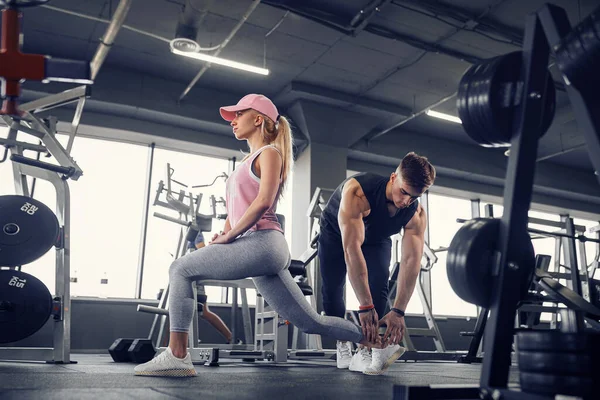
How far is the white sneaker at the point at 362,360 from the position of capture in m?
2.55

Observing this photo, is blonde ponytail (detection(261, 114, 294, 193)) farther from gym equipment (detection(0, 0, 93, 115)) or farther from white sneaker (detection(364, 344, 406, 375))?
gym equipment (detection(0, 0, 93, 115))

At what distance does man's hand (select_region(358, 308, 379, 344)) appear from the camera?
7.22 feet

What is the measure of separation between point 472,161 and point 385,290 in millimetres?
7075

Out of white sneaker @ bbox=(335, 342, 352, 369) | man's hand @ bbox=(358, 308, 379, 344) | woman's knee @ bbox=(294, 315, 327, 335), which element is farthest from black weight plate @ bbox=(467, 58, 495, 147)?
white sneaker @ bbox=(335, 342, 352, 369)

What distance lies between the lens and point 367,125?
8141 millimetres

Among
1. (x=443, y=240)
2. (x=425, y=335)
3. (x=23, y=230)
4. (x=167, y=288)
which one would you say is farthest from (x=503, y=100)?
(x=443, y=240)

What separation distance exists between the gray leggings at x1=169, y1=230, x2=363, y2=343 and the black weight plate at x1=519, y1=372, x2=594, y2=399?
0.94 m

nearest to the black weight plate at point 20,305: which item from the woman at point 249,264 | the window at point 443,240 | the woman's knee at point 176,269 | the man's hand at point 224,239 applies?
the woman at point 249,264

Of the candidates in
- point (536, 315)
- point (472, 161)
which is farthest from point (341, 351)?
point (472, 161)

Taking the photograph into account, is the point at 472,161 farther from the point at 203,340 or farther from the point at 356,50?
the point at 203,340

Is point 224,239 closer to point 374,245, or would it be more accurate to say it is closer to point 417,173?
point 417,173

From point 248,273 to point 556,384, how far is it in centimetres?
110

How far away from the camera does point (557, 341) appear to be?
1089 millimetres

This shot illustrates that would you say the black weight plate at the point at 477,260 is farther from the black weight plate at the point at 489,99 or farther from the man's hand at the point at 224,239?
the man's hand at the point at 224,239
